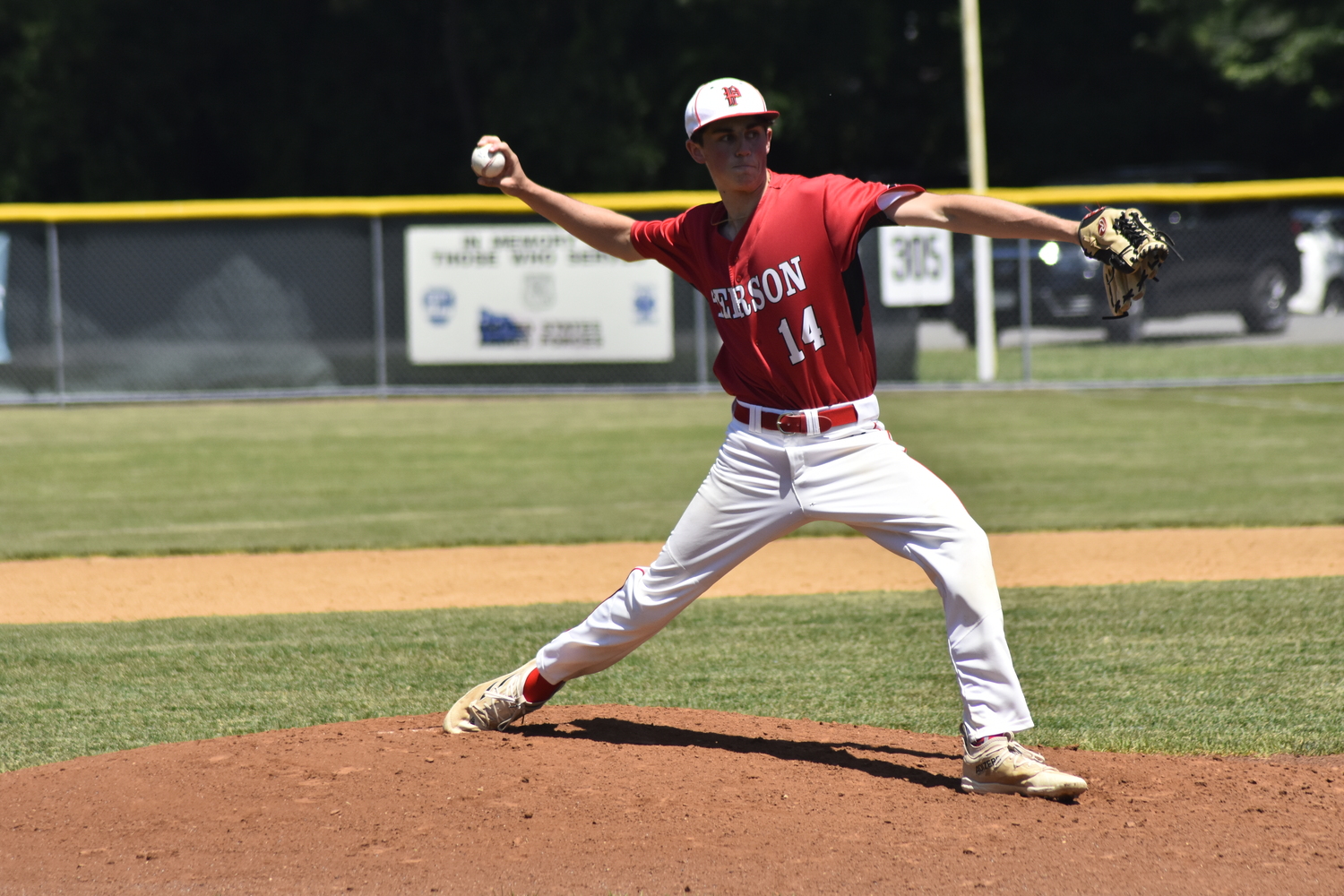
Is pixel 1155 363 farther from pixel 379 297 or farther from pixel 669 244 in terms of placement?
pixel 669 244

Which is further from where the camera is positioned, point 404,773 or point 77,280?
point 77,280

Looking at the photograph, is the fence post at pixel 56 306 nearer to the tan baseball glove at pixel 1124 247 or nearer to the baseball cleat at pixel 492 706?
the baseball cleat at pixel 492 706

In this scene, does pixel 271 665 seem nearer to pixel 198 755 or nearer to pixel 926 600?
pixel 198 755

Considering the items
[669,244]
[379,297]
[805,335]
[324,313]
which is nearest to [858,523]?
[805,335]

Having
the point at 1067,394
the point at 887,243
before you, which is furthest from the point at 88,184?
the point at 1067,394

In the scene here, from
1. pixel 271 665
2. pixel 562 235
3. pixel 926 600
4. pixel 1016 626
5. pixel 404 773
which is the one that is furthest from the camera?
pixel 562 235

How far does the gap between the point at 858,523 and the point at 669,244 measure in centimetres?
99

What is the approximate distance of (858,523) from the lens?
416 cm

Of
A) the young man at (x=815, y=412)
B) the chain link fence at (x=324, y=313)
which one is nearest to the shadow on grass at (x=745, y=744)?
the young man at (x=815, y=412)

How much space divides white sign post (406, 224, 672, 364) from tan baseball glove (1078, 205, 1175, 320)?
12820mm

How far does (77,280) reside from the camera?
1666 centimetres

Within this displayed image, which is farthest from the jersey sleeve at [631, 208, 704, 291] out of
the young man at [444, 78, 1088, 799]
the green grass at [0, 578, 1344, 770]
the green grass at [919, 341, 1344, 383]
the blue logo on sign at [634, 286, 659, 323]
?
the green grass at [919, 341, 1344, 383]

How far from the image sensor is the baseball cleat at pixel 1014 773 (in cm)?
399

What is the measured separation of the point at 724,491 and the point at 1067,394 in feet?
44.5
